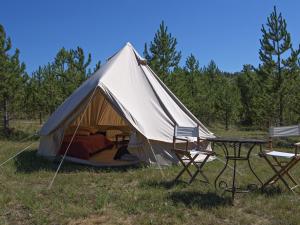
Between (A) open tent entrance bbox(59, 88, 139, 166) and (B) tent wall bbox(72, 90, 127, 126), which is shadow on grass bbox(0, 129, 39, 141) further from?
(A) open tent entrance bbox(59, 88, 139, 166)

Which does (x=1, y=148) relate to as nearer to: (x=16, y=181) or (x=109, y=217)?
(x=16, y=181)

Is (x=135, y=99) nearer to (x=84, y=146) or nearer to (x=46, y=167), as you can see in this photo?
(x=84, y=146)

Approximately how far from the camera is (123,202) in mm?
5078

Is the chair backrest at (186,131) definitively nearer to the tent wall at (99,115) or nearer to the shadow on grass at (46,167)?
the shadow on grass at (46,167)

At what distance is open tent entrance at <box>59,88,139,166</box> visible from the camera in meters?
8.16

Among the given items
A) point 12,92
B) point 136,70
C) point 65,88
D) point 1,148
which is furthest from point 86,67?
point 136,70

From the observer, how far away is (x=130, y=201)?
5.14 m

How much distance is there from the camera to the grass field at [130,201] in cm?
448

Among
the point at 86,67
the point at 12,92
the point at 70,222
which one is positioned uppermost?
the point at 86,67

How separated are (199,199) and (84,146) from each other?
392 centimetres

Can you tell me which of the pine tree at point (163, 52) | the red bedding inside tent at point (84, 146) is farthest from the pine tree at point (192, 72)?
the red bedding inside tent at point (84, 146)

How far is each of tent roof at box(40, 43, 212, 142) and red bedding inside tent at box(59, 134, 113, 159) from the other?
606mm

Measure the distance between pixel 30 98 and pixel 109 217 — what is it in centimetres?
1587

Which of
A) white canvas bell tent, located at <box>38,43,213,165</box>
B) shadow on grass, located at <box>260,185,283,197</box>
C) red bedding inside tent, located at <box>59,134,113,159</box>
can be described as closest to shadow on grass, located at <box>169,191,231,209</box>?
shadow on grass, located at <box>260,185,283,197</box>
